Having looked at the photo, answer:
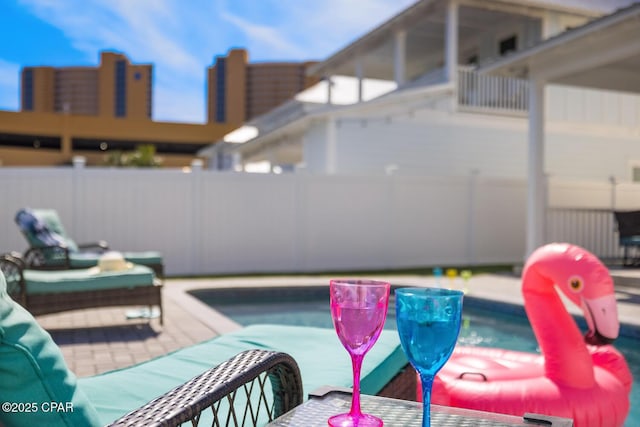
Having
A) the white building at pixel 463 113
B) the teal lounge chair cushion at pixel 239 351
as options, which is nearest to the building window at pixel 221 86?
the white building at pixel 463 113

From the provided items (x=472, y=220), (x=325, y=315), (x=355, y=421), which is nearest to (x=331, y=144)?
(x=472, y=220)

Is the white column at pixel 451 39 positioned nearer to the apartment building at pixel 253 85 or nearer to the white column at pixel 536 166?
the white column at pixel 536 166

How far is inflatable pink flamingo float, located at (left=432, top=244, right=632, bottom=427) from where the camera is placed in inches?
106

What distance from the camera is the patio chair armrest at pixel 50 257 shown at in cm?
656

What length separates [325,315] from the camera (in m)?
6.85

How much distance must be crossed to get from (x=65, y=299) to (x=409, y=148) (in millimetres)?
9773

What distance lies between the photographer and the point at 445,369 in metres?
3.05

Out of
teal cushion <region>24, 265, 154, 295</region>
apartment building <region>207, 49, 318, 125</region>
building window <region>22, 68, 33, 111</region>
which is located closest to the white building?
teal cushion <region>24, 265, 154, 295</region>

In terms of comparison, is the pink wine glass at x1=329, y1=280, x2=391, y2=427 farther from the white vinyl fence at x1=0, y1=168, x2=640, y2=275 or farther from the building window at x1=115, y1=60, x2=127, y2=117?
the building window at x1=115, y1=60, x2=127, y2=117

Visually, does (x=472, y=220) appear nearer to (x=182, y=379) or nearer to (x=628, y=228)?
(x=628, y=228)

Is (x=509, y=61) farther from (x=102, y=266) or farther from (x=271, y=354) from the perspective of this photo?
(x=271, y=354)

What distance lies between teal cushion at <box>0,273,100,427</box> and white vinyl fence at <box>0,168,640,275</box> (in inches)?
328

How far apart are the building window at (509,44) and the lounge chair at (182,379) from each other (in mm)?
13042

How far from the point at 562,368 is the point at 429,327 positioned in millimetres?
2129
